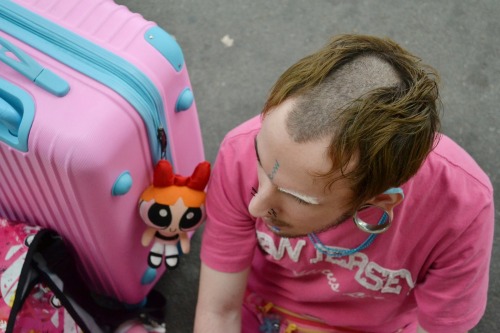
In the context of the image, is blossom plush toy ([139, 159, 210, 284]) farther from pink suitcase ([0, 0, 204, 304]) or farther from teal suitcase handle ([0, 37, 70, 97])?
teal suitcase handle ([0, 37, 70, 97])

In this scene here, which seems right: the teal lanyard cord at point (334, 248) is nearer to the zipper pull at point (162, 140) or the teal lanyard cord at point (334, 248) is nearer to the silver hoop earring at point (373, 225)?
the silver hoop earring at point (373, 225)

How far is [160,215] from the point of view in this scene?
3.18ft

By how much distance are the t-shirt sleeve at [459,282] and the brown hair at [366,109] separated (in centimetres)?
16

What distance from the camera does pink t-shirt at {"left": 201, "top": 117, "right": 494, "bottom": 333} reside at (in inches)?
30.9

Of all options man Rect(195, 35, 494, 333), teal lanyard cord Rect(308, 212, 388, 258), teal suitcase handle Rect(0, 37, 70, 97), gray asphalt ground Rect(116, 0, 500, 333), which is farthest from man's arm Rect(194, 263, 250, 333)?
gray asphalt ground Rect(116, 0, 500, 333)

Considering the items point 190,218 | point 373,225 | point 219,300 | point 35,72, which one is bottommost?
point 219,300

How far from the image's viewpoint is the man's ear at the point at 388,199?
2.42 ft

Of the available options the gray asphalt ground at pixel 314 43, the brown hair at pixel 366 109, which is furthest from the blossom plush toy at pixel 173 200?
the gray asphalt ground at pixel 314 43

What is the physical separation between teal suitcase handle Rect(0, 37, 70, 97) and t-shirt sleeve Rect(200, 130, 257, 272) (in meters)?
0.24

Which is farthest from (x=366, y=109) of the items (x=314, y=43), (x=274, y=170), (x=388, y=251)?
(x=314, y=43)

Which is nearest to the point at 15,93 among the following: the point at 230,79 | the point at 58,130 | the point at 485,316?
the point at 58,130

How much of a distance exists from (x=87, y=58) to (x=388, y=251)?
0.51 m

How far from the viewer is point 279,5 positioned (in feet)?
5.65

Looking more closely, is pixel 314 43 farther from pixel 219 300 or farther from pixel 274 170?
pixel 274 170
